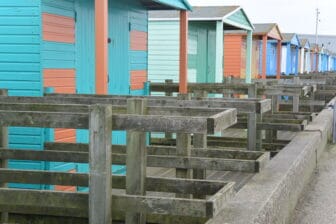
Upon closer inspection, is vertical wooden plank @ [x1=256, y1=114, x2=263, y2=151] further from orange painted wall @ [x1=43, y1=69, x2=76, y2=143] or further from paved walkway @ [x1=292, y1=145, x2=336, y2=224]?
orange painted wall @ [x1=43, y1=69, x2=76, y2=143]

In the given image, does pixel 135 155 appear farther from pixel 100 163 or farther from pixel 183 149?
pixel 183 149

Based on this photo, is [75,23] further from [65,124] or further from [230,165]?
[65,124]

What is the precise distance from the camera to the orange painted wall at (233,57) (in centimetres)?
2102

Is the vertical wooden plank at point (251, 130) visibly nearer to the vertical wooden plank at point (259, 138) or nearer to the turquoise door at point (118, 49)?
the vertical wooden plank at point (259, 138)

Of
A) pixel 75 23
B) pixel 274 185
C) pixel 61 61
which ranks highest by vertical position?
pixel 75 23

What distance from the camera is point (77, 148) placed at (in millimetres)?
6676

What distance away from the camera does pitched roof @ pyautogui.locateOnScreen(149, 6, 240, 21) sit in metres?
14.2

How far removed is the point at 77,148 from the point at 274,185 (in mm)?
2291

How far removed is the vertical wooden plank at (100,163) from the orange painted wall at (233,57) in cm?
1692

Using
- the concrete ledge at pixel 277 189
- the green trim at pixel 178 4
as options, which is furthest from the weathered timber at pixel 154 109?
the green trim at pixel 178 4

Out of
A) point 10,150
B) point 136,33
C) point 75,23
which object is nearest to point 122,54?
point 136,33

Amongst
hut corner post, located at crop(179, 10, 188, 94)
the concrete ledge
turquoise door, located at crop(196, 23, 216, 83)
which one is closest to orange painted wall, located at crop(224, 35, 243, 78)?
turquoise door, located at crop(196, 23, 216, 83)

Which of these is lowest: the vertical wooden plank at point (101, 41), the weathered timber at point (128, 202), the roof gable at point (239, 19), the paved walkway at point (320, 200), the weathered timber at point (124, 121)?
the paved walkway at point (320, 200)

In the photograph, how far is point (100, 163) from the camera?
4.34 meters
